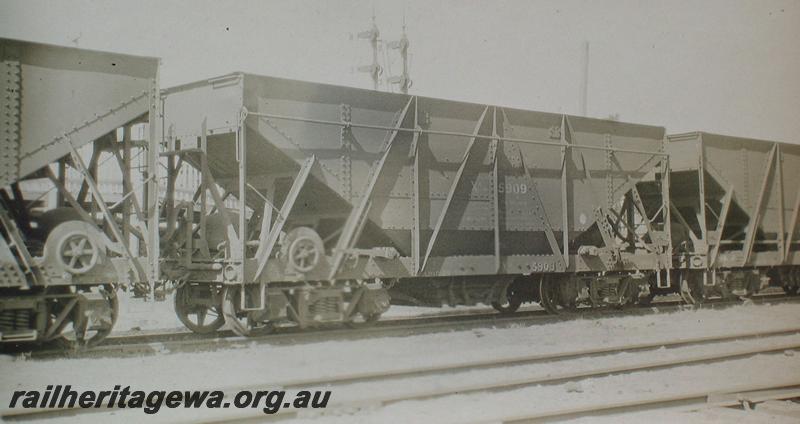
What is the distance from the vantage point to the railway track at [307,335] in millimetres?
9289

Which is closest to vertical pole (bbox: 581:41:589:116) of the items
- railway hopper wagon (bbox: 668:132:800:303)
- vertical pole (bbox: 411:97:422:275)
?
railway hopper wagon (bbox: 668:132:800:303)

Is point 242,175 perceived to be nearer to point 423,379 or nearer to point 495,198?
point 423,379

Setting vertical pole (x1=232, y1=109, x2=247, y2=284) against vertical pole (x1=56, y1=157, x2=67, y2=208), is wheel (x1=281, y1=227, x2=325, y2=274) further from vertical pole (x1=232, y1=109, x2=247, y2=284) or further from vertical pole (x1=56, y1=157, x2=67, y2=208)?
→ vertical pole (x1=56, y1=157, x2=67, y2=208)

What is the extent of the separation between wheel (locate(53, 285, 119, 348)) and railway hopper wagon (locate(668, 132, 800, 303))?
12.0 metres

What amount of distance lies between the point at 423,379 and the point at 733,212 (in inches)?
496

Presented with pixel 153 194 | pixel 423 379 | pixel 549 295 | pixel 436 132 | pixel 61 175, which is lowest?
pixel 423 379

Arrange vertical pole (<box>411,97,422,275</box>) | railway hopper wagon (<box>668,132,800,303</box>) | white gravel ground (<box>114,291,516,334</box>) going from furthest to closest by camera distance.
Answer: railway hopper wagon (<box>668,132,800,303</box>)
white gravel ground (<box>114,291,516,334</box>)
vertical pole (<box>411,97,422,275</box>)

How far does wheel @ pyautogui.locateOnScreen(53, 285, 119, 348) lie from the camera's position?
9078 mm

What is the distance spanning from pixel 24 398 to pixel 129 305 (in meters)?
10.6

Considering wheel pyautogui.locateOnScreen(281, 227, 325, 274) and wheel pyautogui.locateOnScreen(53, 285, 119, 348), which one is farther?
wheel pyautogui.locateOnScreen(281, 227, 325, 274)

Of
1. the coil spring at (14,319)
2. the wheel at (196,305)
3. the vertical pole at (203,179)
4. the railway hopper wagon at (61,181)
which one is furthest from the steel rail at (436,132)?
the coil spring at (14,319)

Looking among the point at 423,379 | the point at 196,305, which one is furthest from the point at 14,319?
the point at 423,379

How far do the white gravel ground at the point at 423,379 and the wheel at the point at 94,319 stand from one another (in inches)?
25.2

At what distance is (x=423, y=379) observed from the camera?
26.0 feet
